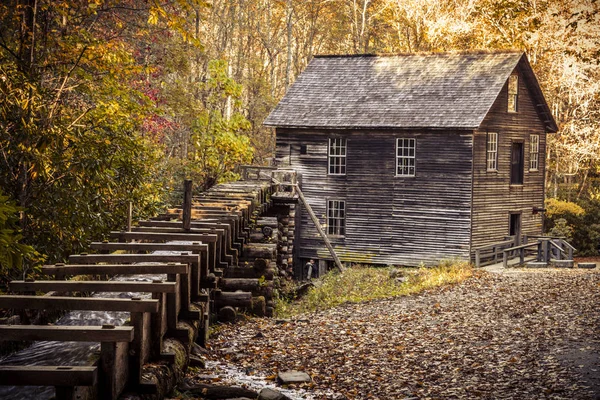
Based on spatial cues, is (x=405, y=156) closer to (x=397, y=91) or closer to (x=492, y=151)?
(x=397, y=91)

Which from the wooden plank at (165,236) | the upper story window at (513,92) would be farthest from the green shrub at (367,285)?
the wooden plank at (165,236)

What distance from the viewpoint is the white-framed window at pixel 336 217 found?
33844mm

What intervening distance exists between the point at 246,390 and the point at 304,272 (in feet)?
79.5

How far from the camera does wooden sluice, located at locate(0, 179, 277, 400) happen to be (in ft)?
20.5

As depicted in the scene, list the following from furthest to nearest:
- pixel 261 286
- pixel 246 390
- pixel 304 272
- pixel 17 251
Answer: pixel 304 272 < pixel 261 286 < pixel 246 390 < pixel 17 251

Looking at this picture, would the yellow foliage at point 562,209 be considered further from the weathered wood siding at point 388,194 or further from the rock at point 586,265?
the weathered wood siding at point 388,194

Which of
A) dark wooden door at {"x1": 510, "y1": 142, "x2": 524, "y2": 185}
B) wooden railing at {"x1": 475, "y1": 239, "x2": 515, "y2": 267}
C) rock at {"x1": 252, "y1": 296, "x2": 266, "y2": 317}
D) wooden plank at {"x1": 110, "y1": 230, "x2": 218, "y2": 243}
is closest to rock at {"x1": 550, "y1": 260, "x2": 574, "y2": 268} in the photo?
wooden railing at {"x1": 475, "y1": 239, "x2": 515, "y2": 267}

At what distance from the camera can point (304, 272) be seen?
34.9 meters

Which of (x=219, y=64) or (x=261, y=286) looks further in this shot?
(x=219, y=64)

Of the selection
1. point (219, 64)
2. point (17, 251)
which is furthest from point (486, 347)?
point (219, 64)

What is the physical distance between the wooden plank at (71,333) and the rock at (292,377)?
6.22 meters

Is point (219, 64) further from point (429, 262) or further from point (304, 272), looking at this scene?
point (429, 262)

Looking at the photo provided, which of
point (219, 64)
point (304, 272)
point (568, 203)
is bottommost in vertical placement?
point (304, 272)

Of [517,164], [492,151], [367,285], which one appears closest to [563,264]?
[492,151]
